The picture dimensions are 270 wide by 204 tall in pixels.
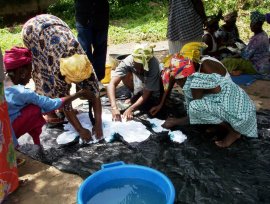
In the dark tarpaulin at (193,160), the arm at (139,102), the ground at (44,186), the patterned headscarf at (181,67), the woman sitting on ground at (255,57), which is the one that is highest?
the patterned headscarf at (181,67)

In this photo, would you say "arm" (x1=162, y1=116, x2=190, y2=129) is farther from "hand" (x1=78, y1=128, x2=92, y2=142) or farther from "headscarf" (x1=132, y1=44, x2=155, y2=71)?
"hand" (x1=78, y1=128, x2=92, y2=142)

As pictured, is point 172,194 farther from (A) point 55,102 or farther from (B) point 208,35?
(B) point 208,35

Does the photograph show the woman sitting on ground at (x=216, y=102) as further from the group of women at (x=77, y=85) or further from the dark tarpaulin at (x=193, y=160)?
the dark tarpaulin at (x=193, y=160)

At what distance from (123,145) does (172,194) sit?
3.62 ft

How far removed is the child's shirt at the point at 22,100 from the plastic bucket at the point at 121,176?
698 millimetres

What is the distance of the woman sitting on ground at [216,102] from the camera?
2.67 m

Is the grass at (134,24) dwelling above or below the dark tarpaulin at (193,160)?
above

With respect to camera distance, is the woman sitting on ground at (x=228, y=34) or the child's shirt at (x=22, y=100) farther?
the woman sitting on ground at (x=228, y=34)

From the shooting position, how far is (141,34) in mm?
6992

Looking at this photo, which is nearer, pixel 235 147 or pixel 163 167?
pixel 163 167

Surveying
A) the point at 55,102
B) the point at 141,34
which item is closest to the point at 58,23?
the point at 55,102

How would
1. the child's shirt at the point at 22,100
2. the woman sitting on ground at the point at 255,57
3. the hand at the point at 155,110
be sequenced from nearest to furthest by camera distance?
the child's shirt at the point at 22,100 < the hand at the point at 155,110 < the woman sitting on ground at the point at 255,57

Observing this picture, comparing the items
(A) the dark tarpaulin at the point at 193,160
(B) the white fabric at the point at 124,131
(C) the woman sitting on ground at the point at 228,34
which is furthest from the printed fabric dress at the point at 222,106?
(C) the woman sitting on ground at the point at 228,34

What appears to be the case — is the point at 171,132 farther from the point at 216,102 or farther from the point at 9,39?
the point at 9,39
